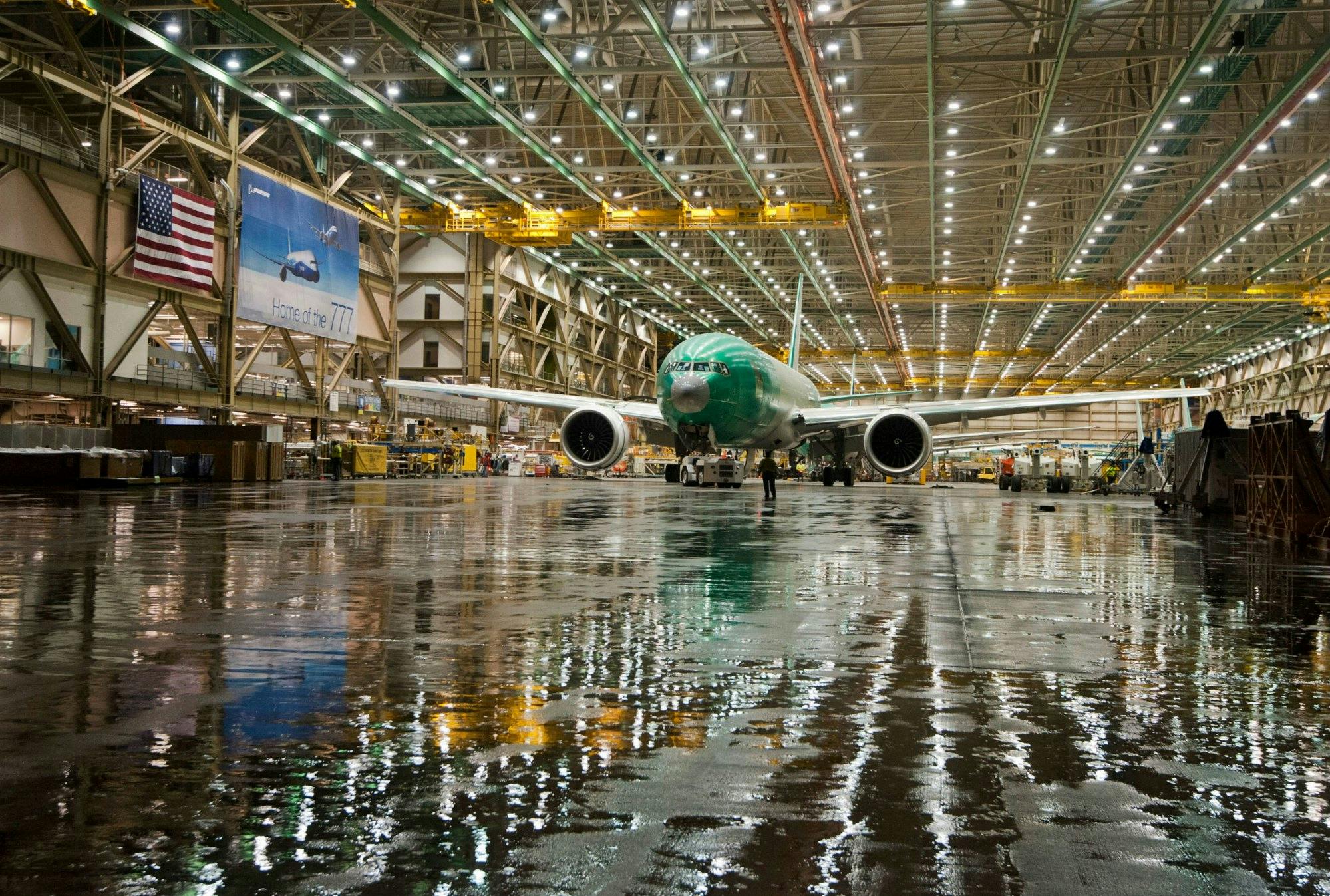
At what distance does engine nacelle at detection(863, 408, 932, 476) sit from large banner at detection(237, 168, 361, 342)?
24.0 metres

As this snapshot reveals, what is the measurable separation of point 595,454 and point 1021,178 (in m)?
17.9

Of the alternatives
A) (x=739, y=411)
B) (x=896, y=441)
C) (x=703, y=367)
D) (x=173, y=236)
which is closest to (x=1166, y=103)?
(x=896, y=441)

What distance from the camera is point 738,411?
84.6 feet

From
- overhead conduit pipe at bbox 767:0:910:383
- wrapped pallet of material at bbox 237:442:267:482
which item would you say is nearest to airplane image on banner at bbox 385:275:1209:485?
wrapped pallet of material at bbox 237:442:267:482

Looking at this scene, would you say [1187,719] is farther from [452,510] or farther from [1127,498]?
[1127,498]

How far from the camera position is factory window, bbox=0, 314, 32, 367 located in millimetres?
Answer: 29734

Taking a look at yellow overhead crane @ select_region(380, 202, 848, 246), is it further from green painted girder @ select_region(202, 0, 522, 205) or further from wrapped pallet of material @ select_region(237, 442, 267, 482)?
wrapped pallet of material @ select_region(237, 442, 267, 482)

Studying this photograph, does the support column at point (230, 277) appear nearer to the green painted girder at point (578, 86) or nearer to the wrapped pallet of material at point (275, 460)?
the wrapped pallet of material at point (275, 460)

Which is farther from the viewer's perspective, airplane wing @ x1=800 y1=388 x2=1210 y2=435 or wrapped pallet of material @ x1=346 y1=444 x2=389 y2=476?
wrapped pallet of material @ x1=346 y1=444 x2=389 y2=476

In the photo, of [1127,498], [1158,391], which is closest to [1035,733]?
[1158,391]

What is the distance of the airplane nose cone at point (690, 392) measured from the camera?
80.5ft

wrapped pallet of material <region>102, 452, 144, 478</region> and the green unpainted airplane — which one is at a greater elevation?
the green unpainted airplane

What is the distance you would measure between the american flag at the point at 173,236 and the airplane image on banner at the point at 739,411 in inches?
420

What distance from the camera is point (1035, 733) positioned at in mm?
3480
